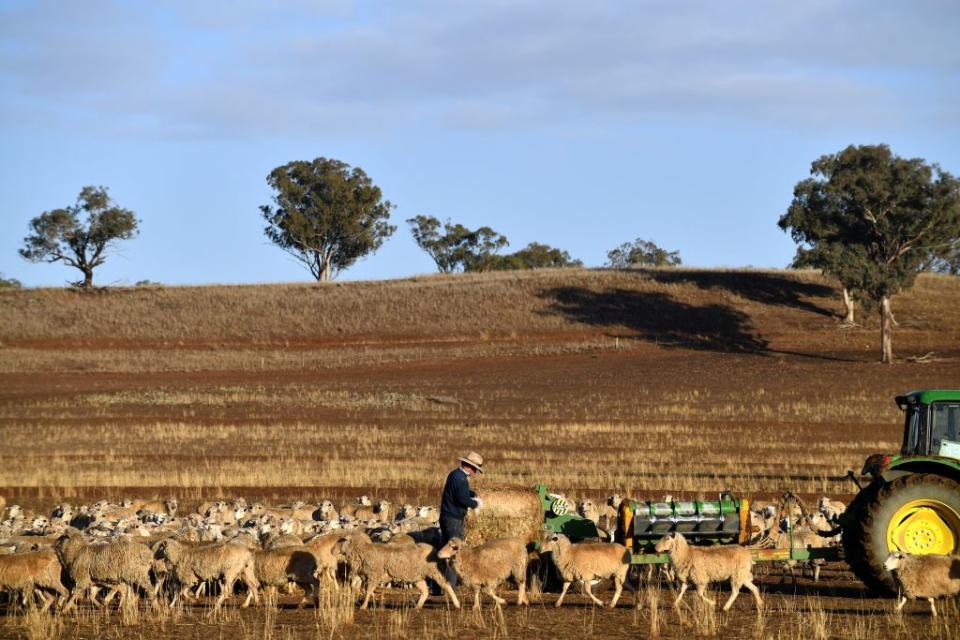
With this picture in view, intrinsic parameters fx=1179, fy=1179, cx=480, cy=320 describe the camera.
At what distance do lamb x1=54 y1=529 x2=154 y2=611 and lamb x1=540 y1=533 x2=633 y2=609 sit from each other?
5049 mm

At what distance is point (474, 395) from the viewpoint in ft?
171

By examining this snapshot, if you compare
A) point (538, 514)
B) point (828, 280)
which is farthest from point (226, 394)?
point (828, 280)

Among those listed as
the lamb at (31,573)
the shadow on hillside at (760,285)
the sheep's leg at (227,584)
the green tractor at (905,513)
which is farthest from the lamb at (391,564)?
the shadow on hillside at (760,285)

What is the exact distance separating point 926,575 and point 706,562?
2436mm

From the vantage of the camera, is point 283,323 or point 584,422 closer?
point 584,422

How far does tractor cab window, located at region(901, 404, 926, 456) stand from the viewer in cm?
1488

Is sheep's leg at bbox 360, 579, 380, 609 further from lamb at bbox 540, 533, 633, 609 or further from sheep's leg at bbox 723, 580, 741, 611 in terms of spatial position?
sheep's leg at bbox 723, 580, 741, 611

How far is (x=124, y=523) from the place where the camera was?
1928cm

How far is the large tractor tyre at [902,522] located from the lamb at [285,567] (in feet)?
22.1

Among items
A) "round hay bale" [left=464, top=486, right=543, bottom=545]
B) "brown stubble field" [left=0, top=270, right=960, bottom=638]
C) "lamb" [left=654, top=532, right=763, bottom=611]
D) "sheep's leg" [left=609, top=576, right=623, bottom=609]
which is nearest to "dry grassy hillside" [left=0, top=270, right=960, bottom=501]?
"brown stubble field" [left=0, top=270, right=960, bottom=638]

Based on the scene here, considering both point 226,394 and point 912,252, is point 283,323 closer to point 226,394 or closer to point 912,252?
point 226,394

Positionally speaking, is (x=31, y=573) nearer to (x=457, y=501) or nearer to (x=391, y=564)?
(x=391, y=564)

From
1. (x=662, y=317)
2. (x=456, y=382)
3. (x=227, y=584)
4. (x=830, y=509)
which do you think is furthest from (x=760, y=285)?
(x=227, y=584)

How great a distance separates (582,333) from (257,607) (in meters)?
60.9
